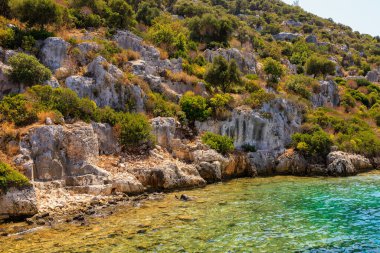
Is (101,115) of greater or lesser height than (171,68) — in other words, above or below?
below

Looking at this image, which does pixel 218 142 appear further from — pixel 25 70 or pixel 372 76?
pixel 372 76

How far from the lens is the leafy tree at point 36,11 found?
3568cm

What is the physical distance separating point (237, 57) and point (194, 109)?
70.5ft

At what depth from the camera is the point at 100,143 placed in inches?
1151

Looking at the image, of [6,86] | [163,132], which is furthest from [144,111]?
[6,86]

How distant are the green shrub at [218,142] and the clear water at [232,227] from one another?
8118mm

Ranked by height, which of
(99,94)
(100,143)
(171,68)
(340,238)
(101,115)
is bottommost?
(340,238)

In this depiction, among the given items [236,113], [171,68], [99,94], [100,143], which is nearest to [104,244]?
[100,143]

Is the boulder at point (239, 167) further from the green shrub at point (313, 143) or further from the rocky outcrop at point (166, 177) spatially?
the green shrub at point (313, 143)

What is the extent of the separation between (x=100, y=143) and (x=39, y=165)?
6374 millimetres

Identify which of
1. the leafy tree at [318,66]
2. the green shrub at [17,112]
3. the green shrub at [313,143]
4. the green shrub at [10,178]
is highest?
the leafy tree at [318,66]

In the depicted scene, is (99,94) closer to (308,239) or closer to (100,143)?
(100,143)

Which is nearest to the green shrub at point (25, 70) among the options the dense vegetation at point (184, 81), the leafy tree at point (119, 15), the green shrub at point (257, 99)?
the dense vegetation at point (184, 81)

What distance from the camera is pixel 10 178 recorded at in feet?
66.2
